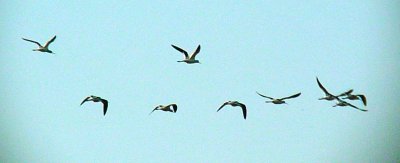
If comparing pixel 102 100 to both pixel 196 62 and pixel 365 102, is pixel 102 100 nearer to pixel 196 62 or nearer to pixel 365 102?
pixel 196 62

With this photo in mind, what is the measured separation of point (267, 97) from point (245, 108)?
2.21 meters

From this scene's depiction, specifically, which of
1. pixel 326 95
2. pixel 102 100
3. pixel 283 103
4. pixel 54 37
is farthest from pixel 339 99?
pixel 54 37

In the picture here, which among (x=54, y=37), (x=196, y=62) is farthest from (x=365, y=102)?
(x=54, y=37)

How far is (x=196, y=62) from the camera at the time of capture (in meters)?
55.8

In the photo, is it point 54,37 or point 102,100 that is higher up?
point 54,37

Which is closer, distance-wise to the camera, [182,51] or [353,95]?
[182,51]

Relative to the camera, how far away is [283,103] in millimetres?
58094

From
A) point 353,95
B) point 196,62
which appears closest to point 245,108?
point 196,62

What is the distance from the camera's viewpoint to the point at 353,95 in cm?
5912

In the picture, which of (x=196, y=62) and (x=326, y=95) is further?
(x=326, y=95)

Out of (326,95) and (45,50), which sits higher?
(45,50)

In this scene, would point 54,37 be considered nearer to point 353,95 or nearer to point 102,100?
point 102,100

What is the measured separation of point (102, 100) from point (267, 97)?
15.0 metres

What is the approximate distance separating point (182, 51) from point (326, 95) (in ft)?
48.4
